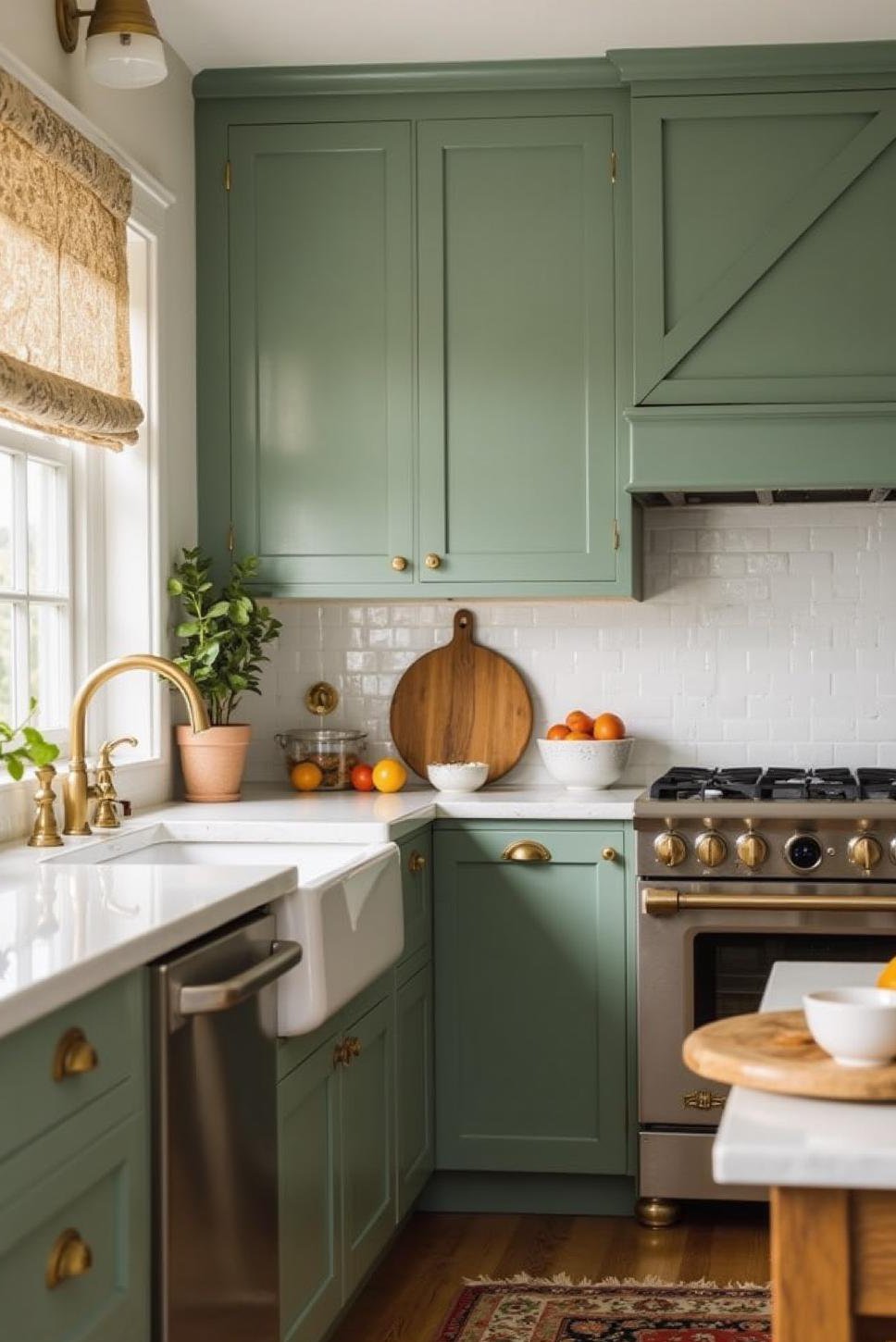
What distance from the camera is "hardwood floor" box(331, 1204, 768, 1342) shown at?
131 inches

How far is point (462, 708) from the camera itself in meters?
4.43

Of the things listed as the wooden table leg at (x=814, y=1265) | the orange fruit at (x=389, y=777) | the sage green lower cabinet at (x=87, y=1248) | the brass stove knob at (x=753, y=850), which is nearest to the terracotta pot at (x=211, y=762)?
the orange fruit at (x=389, y=777)

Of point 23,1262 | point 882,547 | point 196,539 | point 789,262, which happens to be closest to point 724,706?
point 882,547

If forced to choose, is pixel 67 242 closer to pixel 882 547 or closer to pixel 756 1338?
pixel 882 547

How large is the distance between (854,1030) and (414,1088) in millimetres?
2445

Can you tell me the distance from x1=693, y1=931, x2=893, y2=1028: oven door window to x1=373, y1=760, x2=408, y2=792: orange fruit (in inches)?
33.8

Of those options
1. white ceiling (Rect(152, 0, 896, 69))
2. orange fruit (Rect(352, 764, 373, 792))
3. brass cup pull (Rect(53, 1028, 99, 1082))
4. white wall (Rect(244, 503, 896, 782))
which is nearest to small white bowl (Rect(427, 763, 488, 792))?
orange fruit (Rect(352, 764, 373, 792))

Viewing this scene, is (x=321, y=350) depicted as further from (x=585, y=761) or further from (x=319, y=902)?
(x=319, y=902)

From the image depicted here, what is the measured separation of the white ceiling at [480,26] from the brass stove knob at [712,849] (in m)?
1.82

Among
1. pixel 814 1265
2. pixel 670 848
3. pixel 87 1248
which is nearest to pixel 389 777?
pixel 670 848

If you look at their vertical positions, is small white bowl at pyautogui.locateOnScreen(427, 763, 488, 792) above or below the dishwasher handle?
above

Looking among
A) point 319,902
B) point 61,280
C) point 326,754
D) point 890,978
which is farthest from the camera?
point 326,754

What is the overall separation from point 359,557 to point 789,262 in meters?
1.23

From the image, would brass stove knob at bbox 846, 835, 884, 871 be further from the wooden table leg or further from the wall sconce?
the wooden table leg
